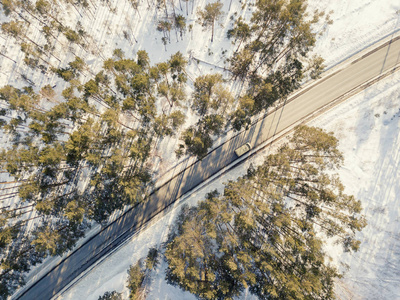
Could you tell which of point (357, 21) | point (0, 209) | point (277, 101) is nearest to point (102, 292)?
point (0, 209)

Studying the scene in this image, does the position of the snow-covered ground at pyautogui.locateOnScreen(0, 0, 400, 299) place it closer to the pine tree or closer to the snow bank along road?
the pine tree

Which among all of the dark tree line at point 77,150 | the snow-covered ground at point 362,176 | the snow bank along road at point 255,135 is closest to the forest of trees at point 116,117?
the dark tree line at point 77,150

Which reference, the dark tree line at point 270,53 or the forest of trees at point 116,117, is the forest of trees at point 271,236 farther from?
the dark tree line at point 270,53

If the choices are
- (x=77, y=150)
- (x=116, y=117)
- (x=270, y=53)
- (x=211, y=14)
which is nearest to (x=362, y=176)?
(x=270, y=53)

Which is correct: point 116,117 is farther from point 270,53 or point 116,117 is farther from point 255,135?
point 270,53

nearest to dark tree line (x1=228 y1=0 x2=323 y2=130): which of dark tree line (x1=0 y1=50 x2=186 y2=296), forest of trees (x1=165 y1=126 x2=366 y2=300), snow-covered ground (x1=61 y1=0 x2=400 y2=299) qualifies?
snow-covered ground (x1=61 y1=0 x2=400 y2=299)
